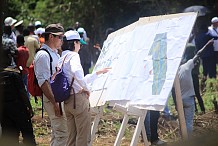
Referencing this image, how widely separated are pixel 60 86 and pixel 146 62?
117 centimetres

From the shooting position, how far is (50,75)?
8086 mm

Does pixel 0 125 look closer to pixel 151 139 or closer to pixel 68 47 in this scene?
pixel 68 47

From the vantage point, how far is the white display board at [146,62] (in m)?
→ 6.96

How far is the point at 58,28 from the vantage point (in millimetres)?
8195

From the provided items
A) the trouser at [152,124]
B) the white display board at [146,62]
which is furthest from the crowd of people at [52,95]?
the trouser at [152,124]

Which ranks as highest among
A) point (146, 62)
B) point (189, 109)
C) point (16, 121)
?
point (146, 62)

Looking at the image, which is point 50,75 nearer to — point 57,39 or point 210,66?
point 57,39

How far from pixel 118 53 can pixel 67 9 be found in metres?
21.2

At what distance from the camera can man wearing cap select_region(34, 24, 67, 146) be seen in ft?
26.1

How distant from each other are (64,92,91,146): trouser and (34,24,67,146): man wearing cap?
162mm

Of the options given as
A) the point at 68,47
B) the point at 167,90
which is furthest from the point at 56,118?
the point at 167,90

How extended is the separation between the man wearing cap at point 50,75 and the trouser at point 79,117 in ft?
0.53

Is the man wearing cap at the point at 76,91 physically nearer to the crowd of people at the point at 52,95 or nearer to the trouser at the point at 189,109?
the crowd of people at the point at 52,95

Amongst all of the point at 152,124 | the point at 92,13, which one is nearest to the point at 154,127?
the point at 152,124
